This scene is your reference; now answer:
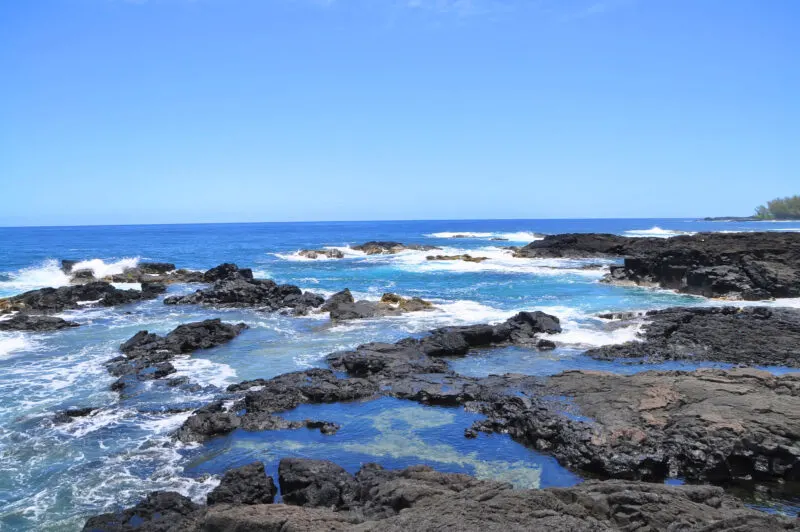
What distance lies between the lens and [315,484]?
809cm

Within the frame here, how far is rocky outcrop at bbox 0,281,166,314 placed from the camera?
25.5 meters

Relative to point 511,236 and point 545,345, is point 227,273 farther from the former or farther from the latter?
point 511,236

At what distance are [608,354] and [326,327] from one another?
1103cm

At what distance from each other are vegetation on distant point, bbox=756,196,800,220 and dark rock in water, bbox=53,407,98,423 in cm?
18984

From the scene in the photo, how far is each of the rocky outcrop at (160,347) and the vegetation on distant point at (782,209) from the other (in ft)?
603

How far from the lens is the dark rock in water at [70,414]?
11.7 metres

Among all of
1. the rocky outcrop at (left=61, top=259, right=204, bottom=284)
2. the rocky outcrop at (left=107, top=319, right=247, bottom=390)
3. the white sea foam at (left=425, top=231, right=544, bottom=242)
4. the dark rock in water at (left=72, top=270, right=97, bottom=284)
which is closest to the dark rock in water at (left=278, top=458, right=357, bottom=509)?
the rocky outcrop at (left=107, top=319, right=247, bottom=390)

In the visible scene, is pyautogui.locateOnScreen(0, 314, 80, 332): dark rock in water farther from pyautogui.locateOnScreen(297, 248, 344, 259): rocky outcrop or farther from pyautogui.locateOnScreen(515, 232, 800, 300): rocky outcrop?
pyautogui.locateOnScreen(297, 248, 344, 259): rocky outcrop

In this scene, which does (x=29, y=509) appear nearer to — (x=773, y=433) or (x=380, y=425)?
(x=380, y=425)

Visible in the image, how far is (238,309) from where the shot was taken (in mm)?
26938

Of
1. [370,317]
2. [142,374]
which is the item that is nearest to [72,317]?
[142,374]

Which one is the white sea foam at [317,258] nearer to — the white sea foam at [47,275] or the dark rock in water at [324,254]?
the dark rock in water at [324,254]

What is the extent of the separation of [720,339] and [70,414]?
18764mm

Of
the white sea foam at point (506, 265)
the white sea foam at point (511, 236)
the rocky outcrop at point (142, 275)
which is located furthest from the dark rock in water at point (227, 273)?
the white sea foam at point (511, 236)
